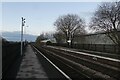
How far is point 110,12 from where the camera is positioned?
75.4 metres

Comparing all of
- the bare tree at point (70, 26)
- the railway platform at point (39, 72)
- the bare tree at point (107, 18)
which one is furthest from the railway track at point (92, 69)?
the bare tree at point (70, 26)

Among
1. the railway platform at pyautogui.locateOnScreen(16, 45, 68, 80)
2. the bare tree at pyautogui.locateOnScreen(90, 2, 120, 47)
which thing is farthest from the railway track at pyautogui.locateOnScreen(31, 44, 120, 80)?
the bare tree at pyautogui.locateOnScreen(90, 2, 120, 47)

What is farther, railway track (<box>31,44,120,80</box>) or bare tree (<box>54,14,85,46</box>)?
bare tree (<box>54,14,85,46</box>)

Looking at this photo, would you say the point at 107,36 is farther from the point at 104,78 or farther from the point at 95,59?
the point at 104,78

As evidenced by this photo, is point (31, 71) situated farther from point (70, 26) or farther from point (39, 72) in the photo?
point (70, 26)

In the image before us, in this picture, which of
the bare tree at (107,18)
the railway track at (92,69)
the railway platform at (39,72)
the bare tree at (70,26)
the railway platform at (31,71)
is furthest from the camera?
the bare tree at (70,26)

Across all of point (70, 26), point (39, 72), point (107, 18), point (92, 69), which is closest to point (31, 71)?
point (39, 72)

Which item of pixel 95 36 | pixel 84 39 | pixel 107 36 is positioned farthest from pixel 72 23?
pixel 107 36

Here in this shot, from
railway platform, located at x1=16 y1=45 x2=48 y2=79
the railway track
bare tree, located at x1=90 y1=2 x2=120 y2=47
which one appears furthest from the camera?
bare tree, located at x1=90 y1=2 x2=120 y2=47

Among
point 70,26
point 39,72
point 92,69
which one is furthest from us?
point 70,26

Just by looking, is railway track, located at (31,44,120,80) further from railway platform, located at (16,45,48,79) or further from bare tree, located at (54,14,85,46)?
bare tree, located at (54,14,85,46)

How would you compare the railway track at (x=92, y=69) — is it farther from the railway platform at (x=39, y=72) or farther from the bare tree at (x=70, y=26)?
the bare tree at (x=70, y=26)

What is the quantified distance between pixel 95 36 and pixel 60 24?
2417 inches

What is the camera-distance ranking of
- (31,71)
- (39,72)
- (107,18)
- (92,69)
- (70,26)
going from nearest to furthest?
(39,72) → (31,71) → (92,69) → (107,18) → (70,26)
